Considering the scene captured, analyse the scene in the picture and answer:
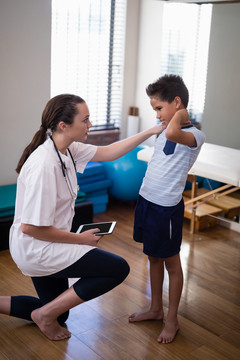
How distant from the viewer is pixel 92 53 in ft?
13.3

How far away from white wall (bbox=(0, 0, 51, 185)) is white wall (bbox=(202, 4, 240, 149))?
1232 mm

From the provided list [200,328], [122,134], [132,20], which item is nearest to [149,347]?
[200,328]

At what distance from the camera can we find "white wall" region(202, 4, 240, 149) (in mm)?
3479

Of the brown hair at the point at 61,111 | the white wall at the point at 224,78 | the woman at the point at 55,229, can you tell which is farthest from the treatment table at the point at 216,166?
the brown hair at the point at 61,111

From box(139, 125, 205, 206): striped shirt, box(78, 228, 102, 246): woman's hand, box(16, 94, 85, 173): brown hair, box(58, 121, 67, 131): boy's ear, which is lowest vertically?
box(78, 228, 102, 246): woman's hand

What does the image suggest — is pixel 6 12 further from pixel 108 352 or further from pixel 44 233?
pixel 108 352

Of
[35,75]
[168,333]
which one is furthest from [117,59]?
[168,333]

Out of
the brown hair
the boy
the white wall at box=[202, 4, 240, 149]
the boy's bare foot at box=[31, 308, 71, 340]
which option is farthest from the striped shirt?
the white wall at box=[202, 4, 240, 149]

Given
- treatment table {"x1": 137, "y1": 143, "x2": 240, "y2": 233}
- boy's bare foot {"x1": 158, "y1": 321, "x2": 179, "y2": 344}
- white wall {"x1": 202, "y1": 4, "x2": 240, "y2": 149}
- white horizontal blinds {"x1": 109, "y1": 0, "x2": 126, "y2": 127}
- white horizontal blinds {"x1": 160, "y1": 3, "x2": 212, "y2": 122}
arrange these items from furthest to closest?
white horizontal blinds {"x1": 109, "y1": 0, "x2": 126, "y2": 127}
white horizontal blinds {"x1": 160, "y1": 3, "x2": 212, "y2": 122}
white wall {"x1": 202, "y1": 4, "x2": 240, "y2": 149}
treatment table {"x1": 137, "y1": 143, "x2": 240, "y2": 233}
boy's bare foot {"x1": 158, "y1": 321, "x2": 179, "y2": 344}

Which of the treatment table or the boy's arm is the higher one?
the boy's arm

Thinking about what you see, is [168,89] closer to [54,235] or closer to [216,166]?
[54,235]

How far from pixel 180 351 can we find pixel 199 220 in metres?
1.56

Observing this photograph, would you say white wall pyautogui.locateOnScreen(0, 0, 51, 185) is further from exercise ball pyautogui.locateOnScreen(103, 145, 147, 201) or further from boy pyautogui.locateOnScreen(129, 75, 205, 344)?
boy pyautogui.locateOnScreen(129, 75, 205, 344)

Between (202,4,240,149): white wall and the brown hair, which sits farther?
(202,4,240,149): white wall
